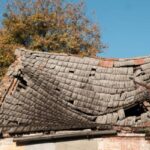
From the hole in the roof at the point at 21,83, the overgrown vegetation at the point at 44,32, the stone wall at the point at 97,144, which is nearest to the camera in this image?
the stone wall at the point at 97,144

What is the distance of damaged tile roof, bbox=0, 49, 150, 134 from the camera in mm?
12031

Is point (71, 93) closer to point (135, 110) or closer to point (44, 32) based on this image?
point (135, 110)

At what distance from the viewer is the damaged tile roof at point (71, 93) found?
39.5 feet

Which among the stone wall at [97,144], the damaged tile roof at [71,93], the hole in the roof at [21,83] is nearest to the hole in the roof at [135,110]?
the damaged tile roof at [71,93]

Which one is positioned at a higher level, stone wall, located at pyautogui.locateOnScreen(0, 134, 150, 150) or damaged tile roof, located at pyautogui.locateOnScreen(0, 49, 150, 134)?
damaged tile roof, located at pyautogui.locateOnScreen(0, 49, 150, 134)

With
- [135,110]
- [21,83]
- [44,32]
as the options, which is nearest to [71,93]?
[21,83]

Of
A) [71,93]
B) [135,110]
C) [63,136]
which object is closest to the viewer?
[63,136]

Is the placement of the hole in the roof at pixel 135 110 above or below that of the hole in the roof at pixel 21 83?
below

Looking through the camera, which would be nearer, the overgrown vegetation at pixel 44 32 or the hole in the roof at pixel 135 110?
the hole in the roof at pixel 135 110

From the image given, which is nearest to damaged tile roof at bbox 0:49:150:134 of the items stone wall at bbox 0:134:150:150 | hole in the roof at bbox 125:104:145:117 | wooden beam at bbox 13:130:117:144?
hole in the roof at bbox 125:104:145:117

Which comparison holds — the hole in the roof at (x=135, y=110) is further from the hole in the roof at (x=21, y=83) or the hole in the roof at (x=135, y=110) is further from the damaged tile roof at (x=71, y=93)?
the hole in the roof at (x=21, y=83)

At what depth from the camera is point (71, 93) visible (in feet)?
45.0

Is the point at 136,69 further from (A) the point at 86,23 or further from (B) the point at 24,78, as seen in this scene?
(A) the point at 86,23

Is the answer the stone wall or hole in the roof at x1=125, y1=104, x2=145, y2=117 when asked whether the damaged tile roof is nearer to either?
hole in the roof at x1=125, y1=104, x2=145, y2=117
